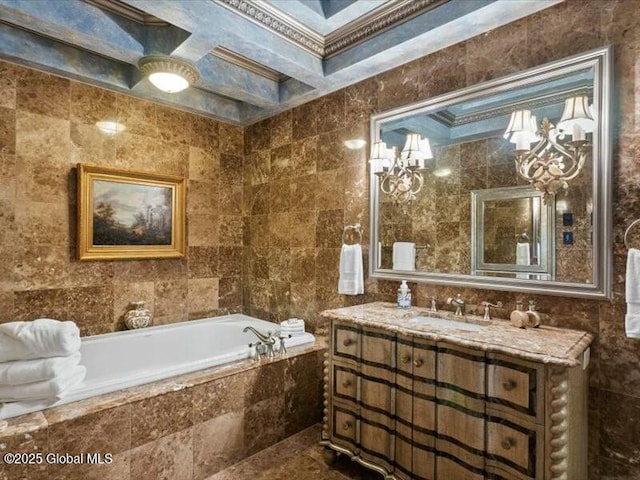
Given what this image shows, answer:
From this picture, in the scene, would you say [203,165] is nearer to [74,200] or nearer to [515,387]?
[74,200]

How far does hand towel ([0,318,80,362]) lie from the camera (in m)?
1.62

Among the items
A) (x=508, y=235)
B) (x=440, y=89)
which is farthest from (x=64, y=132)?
(x=508, y=235)

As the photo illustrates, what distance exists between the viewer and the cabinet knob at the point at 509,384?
141cm

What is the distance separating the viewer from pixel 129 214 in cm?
294

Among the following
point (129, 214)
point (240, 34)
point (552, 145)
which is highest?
point (240, 34)

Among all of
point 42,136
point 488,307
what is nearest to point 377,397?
point 488,307

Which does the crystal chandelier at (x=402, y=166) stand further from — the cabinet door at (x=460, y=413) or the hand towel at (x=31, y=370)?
the hand towel at (x=31, y=370)

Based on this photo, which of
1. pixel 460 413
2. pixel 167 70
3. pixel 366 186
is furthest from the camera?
pixel 366 186

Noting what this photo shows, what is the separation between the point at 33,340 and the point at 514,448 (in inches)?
84.4

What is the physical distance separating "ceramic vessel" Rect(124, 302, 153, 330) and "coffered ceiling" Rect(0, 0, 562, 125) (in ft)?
5.83

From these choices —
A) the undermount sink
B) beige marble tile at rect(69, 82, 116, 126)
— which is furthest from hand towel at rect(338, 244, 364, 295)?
beige marble tile at rect(69, 82, 116, 126)

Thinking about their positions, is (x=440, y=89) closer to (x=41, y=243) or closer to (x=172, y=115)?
(x=172, y=115)

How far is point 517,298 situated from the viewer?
1.90m

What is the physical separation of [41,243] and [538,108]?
130 inches
